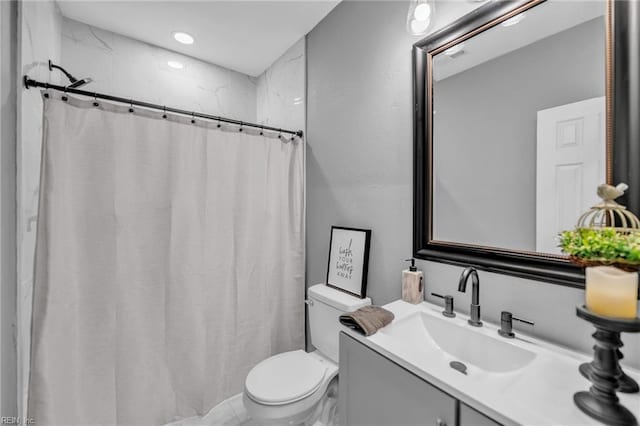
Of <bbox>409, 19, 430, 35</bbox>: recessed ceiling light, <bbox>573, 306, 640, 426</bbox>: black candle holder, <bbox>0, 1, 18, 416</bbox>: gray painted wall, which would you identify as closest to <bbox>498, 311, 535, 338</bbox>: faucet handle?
<bbox>573, 306, 640, 426</bbox>: black candle holder

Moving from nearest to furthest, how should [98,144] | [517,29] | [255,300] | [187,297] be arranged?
[517,29], [98,144], [187,297], [255,300]

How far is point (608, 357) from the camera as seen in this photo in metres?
0.64

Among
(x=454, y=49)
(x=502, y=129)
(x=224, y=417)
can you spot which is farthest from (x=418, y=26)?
(x=224, y=417)

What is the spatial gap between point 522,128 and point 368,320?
899 millimetres

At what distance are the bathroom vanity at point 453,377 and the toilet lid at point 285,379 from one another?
1.15 feet

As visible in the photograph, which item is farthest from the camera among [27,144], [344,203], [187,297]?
[344,203]

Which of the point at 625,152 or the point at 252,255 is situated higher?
the point at 625,152

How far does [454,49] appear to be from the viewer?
1.18 m

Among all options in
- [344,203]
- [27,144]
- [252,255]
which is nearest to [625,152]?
[344,203]

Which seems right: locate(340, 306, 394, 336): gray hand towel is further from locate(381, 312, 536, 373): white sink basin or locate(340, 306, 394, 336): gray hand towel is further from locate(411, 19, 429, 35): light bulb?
locate(411, 19, 429, 35): light bulb

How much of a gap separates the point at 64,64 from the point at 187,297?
5.70 ft

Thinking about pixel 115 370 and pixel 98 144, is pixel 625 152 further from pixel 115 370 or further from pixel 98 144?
pixel 115 370

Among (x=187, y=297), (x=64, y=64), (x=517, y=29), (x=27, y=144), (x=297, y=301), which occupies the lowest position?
(x=297, y=301)

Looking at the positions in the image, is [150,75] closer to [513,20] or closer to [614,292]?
[513,20]
